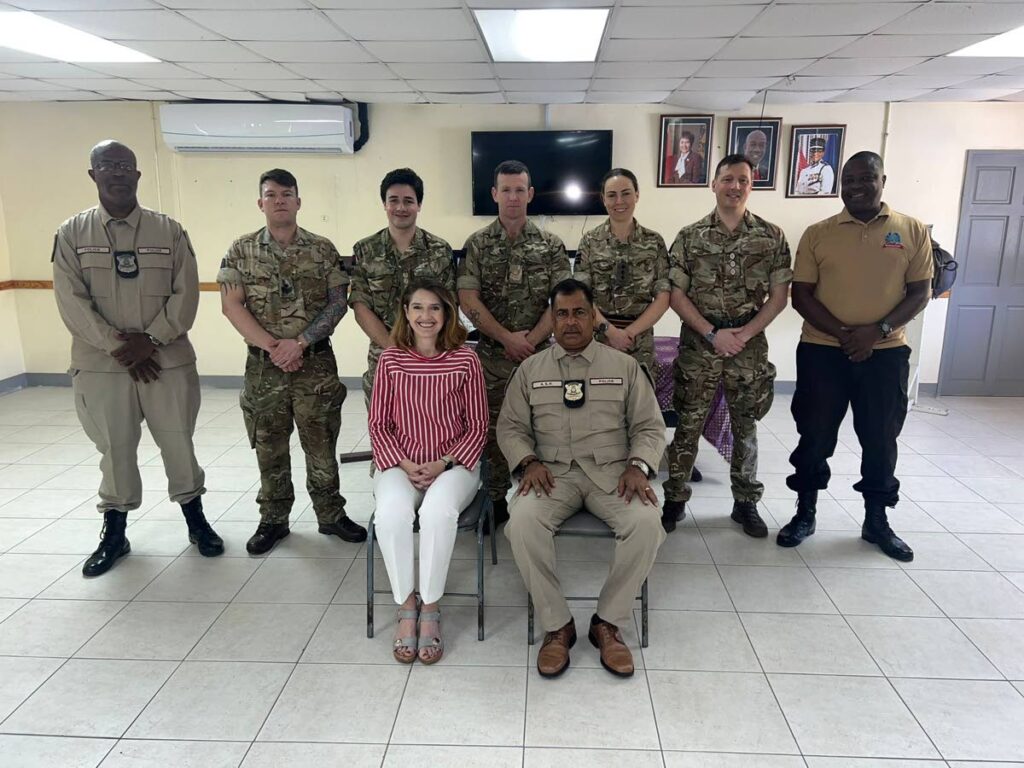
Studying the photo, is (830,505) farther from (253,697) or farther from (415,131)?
(415,131)

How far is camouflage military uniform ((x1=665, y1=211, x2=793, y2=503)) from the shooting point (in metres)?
3.08

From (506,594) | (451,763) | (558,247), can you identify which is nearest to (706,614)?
(506,594)

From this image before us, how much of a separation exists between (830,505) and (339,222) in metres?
4.56

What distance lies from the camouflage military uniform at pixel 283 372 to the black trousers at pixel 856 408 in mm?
2159

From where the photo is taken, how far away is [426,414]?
2.57m

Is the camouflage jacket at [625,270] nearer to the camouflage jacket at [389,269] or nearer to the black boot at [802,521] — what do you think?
the camouflage jacket at [389,269]

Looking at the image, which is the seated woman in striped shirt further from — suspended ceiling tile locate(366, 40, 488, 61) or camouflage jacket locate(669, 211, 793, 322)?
suspended ceiling tile locate(366, 40, 488, 61)

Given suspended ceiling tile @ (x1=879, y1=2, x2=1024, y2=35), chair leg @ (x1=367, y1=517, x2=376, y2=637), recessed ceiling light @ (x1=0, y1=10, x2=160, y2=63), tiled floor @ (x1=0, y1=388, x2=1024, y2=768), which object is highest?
recessed ceiling light @ (x1=0, y1=10, x2=160, y2=63)

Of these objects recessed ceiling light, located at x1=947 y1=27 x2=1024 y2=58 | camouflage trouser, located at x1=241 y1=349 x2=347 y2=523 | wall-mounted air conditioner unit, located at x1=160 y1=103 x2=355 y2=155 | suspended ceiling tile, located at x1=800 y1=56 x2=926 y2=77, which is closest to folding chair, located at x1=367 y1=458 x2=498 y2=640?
camouflage trouser, located at x1=241 y1=349 x2=347 y2=523

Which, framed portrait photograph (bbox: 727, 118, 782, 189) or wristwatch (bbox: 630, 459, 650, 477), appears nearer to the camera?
wristwatch (bbox: 630, 459, 650, 477)

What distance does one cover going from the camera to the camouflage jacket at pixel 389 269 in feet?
9.97

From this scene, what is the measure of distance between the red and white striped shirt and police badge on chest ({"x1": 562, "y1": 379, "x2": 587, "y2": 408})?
33 centimetres

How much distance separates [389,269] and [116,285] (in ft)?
3.71

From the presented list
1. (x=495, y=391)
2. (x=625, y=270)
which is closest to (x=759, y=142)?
(x=625, y=270)
